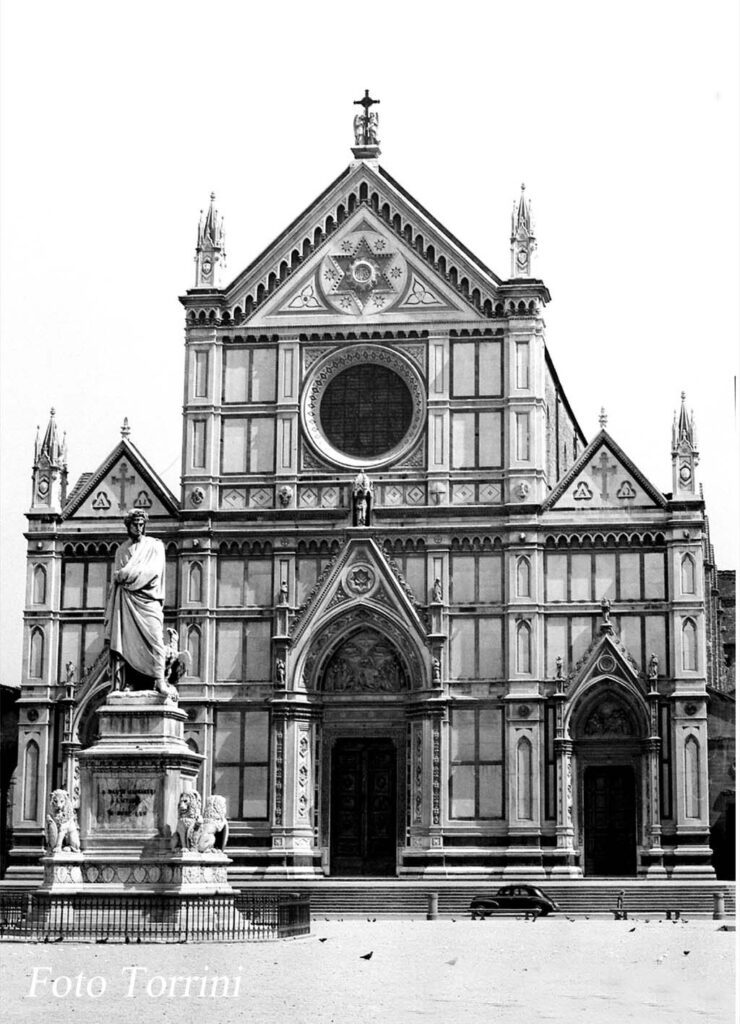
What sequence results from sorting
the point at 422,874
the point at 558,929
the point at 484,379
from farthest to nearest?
the point at 484,379 < the point at 422,874 < the point at 558,929

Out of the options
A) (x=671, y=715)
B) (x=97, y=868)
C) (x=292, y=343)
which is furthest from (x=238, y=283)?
(x=97, y=868)

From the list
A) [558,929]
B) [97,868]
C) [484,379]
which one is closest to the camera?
[97,868]

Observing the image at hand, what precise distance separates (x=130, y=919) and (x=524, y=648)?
22100 millimetres

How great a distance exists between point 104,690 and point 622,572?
1383 centimetres

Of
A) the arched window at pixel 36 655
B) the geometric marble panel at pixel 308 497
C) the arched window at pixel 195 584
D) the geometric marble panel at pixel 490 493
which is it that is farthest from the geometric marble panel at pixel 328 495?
the arched window at pixel 36 655

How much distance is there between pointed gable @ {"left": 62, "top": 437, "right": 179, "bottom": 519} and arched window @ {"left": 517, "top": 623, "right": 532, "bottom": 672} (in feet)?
32.9

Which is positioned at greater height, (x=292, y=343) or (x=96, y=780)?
(x=292, y=343)

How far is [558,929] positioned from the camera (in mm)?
34969

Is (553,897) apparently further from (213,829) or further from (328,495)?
(213,829)

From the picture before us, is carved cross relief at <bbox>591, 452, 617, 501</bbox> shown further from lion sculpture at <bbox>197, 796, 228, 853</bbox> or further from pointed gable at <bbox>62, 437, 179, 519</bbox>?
lion sculpture at <bbox>197, 796, 228, 853</bbox>

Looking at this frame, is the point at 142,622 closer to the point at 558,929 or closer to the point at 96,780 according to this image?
the point at 96,780

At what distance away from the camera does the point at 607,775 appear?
46.5 meters

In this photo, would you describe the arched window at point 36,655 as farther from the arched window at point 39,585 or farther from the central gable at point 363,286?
the central gable at point 363,286

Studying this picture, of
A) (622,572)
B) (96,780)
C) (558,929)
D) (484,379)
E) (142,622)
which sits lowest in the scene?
(558,929)
